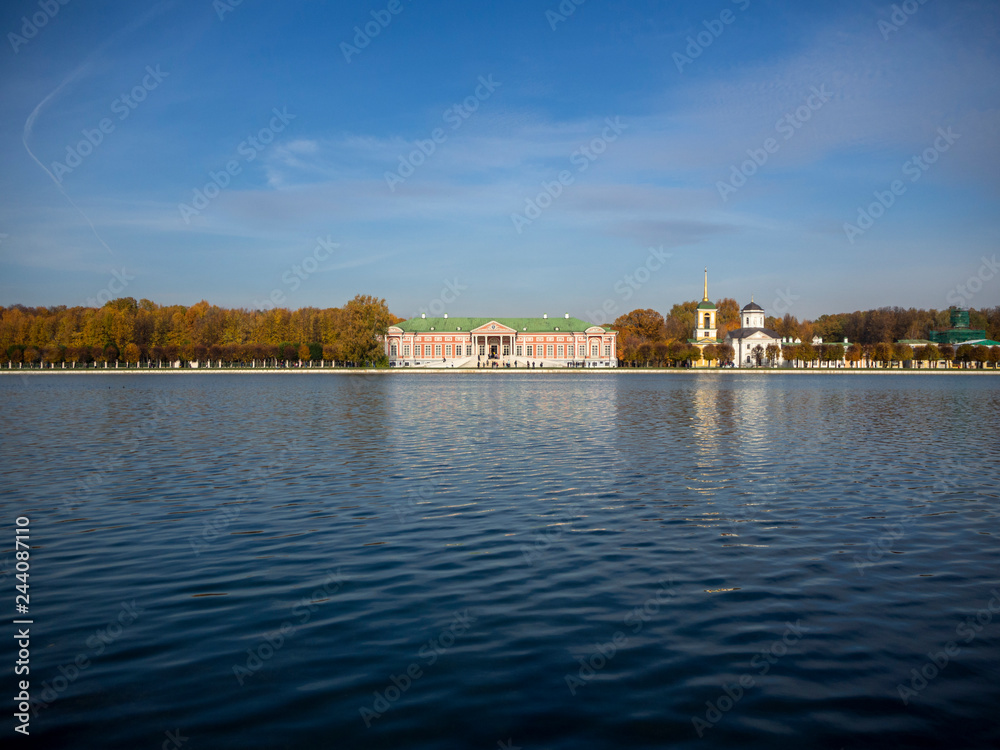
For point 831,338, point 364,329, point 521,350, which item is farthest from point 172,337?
point 831,338

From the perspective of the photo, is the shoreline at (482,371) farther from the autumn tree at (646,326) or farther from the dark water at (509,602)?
the dark water at (509,602)

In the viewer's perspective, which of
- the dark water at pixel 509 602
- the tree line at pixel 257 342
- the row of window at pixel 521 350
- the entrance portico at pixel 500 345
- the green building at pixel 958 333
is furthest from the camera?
the green building at pixel 958 333

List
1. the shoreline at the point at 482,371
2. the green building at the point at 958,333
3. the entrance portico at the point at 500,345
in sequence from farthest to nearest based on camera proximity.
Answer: the green building at the point at 958,333 < the entrance portico at the point at 500,345 < the shoreline at the point at 482,371

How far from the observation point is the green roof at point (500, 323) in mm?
157375

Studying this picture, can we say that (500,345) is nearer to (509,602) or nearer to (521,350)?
(521,350)

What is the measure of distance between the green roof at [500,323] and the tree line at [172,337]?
16006 mm

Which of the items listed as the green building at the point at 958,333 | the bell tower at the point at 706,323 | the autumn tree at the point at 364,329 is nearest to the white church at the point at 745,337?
the bell tower at the point at 706,323

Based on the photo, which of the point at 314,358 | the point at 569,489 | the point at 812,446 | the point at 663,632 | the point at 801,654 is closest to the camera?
the point at 801,654

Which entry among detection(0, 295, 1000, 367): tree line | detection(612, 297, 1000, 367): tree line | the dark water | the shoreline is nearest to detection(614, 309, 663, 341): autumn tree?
detection(612, 297, 1000, 367): tree line

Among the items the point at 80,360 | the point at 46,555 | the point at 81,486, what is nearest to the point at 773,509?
the point at 46,555

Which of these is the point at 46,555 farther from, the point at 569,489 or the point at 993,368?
the point at 993,368

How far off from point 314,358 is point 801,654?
151 metres

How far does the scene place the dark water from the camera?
18.6 ft

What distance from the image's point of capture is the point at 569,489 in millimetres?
15281
